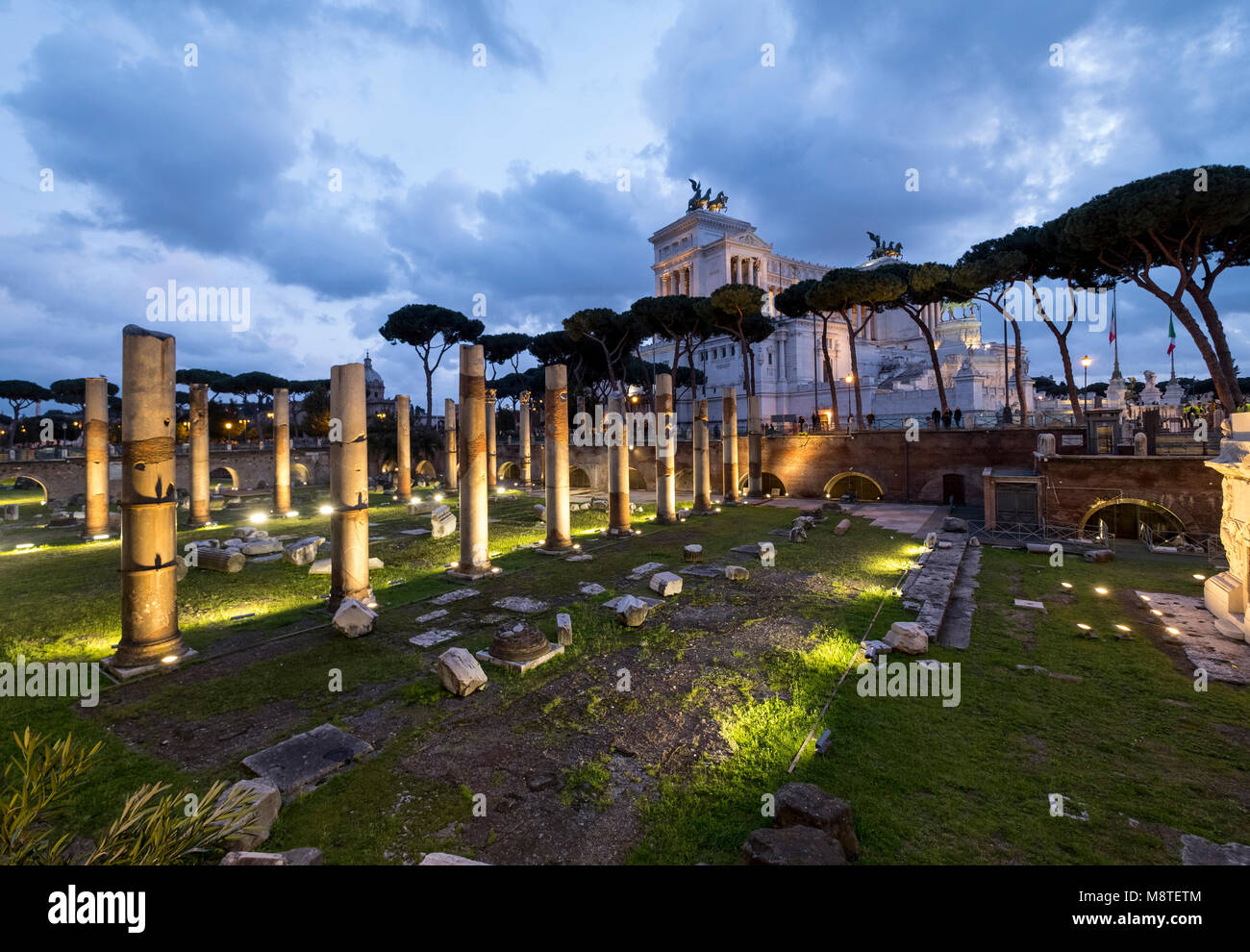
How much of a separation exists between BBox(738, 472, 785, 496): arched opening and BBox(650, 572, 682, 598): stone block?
2167 centimetres

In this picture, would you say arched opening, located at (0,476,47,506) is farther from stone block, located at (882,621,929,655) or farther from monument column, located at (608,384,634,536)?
stone block, located at (882,621,929,655)

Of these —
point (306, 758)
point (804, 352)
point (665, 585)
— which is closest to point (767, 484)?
point (665, 585)

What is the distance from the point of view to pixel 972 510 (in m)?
25.3

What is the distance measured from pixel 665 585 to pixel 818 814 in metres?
7.58

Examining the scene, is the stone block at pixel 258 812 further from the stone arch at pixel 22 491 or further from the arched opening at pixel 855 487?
the stone arch at pixel 22 491

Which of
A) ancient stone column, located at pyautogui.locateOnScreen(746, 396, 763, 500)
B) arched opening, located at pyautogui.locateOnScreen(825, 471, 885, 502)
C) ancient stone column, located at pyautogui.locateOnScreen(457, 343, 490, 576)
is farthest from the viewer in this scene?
ancient stone column, located at pyautogui.locateOnScreen(746, 396, 763, 500)

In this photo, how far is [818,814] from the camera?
14.3ft

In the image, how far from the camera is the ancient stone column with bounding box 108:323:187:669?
26.5 feet

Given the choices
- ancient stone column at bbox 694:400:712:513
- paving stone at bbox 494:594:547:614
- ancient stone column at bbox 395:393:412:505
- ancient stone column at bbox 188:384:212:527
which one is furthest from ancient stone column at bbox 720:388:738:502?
ancient stone column at bbox 188:384:212:527

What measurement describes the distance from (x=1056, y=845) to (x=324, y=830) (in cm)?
600

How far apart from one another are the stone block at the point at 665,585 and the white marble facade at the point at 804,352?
31.4m

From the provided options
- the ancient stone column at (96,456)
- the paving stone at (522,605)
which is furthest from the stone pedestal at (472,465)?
the ancient stone column at (96,456)

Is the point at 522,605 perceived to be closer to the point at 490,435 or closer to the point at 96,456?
the point at 96,456

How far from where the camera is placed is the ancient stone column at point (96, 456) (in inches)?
735
